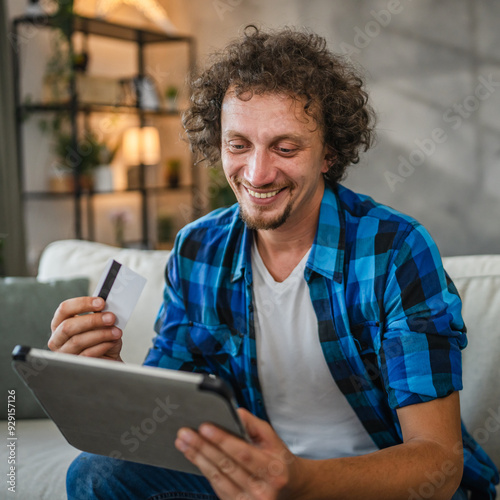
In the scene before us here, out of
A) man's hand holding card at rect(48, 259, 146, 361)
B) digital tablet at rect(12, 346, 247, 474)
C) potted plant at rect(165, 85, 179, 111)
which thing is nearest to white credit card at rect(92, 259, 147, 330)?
man's hand holding card at rect(48, 259, 146, 361)

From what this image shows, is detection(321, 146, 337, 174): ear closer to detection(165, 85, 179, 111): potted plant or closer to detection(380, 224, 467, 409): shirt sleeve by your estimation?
detection(380, 224, 467, 409): shirt sleeve

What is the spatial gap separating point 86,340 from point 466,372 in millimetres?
853

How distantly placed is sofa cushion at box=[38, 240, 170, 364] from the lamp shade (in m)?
2.22

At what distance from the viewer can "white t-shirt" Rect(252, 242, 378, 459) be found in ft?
3.95

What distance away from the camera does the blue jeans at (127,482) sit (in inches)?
44.9

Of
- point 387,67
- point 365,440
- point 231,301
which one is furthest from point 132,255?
point 387,67

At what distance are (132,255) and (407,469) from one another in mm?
1128

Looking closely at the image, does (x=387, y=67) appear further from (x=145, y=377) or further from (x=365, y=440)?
(x=145, y=377)

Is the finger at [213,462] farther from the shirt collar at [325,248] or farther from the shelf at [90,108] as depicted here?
the shelf at [90,108]

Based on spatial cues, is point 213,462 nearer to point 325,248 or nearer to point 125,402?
point 125,402

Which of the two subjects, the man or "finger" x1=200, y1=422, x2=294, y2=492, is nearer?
"finger" x1=200, y1=422, x2=294, y2=492

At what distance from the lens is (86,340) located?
3.62 ft

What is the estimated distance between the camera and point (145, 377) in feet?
2.44

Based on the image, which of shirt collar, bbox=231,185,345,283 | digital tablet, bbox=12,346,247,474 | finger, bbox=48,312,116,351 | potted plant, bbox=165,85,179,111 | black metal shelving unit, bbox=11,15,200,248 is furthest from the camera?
potted plant, bbox=165,85,179,111
